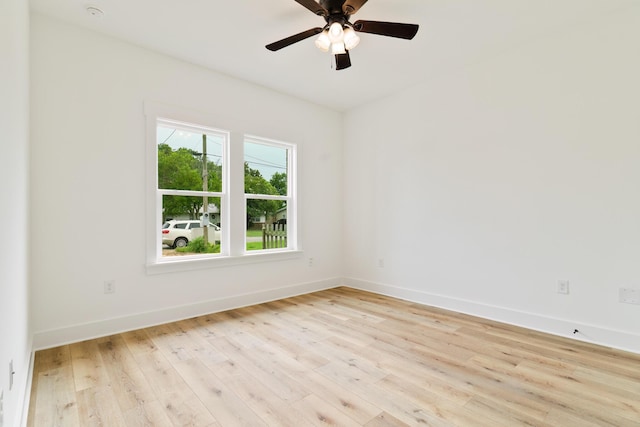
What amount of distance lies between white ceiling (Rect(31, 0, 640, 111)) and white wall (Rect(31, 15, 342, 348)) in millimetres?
247

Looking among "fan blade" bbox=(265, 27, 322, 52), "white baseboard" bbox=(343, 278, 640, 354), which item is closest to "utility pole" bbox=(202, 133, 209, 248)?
"fan blade" bbox=(265, 27, 322, 52)

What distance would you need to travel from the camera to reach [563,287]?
283cm

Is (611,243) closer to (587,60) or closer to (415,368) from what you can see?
(587,60)

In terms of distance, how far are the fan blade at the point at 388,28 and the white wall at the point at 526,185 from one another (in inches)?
59.6

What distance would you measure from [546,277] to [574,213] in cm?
63

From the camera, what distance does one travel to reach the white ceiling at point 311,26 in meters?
2.49

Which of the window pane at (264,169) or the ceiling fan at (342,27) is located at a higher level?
the ceiling fan at (342,27)

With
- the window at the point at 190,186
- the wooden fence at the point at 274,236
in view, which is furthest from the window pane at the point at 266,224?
the window at the point at 190,186

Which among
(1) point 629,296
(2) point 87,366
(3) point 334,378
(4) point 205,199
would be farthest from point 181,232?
(1) point 629,296

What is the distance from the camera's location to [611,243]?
260cm

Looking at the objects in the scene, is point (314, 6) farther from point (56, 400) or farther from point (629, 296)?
point (629, 296)

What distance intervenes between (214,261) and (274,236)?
38.1 inches

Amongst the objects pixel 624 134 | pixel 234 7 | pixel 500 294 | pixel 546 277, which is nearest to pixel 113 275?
pixel 234 7

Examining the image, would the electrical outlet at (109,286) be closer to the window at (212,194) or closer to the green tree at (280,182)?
the window at (212,194)
